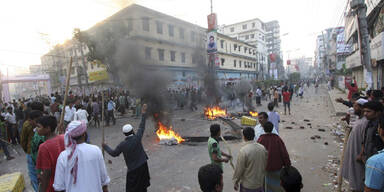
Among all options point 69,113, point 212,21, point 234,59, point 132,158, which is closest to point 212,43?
point 212,21

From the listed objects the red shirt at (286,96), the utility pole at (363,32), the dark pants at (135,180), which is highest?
the utility pole at (363,32)

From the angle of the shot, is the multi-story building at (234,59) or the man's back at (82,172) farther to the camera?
the multi-story building at (234,59)

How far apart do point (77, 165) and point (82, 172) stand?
0.31 ft

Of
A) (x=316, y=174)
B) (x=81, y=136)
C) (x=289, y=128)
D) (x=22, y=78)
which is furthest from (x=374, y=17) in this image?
(x=22, y=78)

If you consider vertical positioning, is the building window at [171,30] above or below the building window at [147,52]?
above

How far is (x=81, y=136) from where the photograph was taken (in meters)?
2.15

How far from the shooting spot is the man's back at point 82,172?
80.0 inches

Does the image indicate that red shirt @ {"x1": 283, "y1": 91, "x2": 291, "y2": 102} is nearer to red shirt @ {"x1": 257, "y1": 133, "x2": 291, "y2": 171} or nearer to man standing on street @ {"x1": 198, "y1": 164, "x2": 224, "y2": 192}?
red shirt @ {"x1": 257, "y1": 133, "x2": 291, "y2": 171}

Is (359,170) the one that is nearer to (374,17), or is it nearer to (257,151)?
(257,151)

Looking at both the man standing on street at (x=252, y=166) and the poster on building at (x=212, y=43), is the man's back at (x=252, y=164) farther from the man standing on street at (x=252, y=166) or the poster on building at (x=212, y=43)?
the poster on building at (x=212, y=43)

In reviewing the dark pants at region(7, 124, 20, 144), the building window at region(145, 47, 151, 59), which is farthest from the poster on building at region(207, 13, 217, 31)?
the dark pants at region(7, 124, 20, 144)

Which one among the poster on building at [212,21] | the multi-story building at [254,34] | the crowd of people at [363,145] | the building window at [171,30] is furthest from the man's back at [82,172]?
the multi-story building at [254,34]

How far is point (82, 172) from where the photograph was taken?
6.75ft

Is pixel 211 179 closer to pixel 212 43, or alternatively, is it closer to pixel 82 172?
pixel 82 172
